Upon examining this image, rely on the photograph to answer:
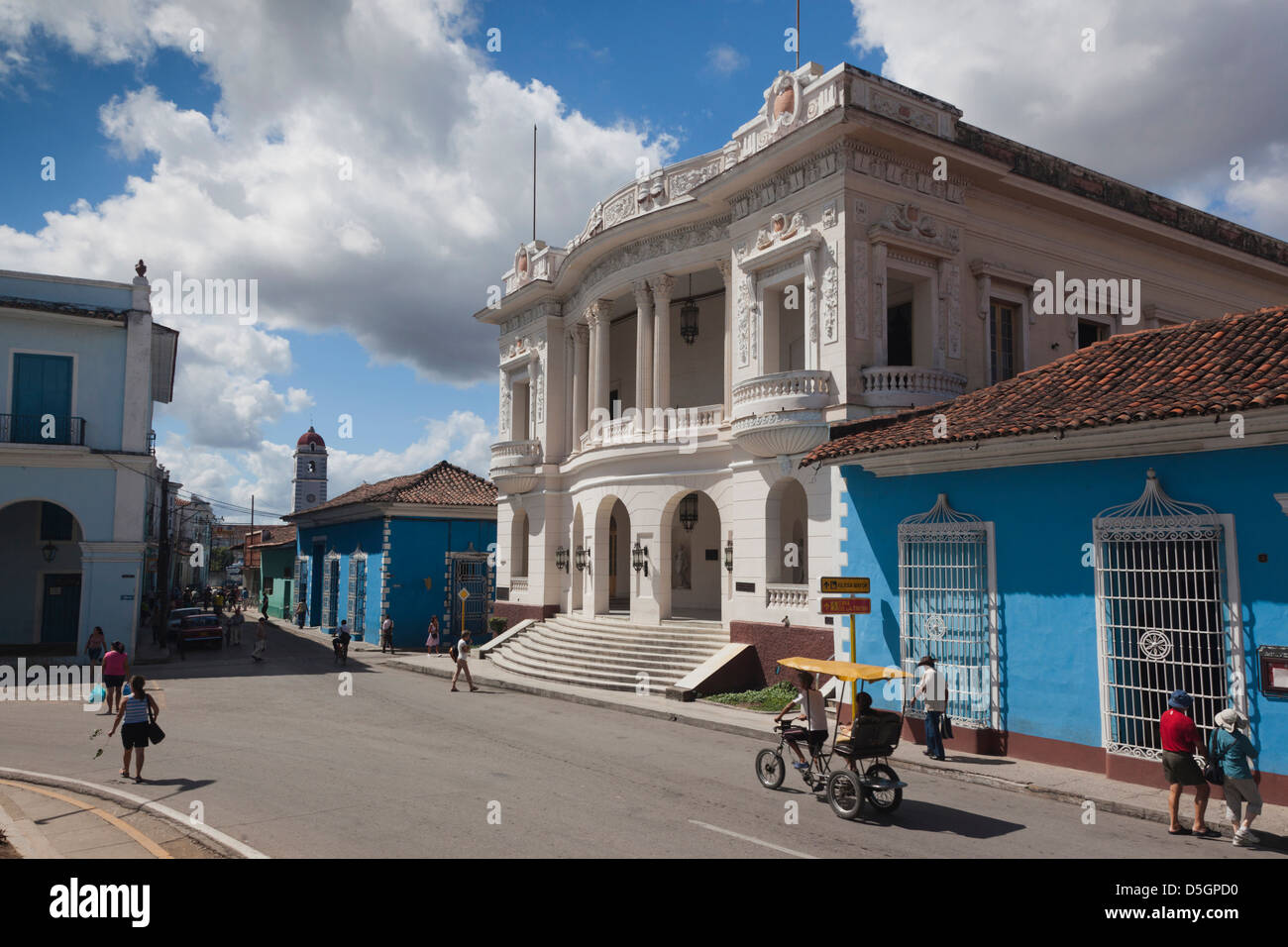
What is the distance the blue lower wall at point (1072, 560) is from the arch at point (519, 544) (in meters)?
18.9

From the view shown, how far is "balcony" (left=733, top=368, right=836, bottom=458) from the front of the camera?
19.0 metres

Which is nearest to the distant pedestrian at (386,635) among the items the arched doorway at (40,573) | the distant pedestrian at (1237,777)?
the arched doorway at (40,573)

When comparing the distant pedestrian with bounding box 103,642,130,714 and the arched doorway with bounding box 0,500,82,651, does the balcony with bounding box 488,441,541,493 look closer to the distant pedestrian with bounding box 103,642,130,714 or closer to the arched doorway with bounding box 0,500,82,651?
the arched doorway with bounding box 0,500,82,651

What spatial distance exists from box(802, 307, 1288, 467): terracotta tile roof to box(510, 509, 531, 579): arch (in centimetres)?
1763

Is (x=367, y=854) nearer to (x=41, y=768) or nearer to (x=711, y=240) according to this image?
(x=41, y=768)

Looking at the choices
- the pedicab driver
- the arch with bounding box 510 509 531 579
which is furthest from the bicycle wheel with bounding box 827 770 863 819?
the arch with bounding box 510 509 531 579

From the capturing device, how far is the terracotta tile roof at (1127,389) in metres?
11.1

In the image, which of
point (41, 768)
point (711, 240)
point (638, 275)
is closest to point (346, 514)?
point (638, 275)

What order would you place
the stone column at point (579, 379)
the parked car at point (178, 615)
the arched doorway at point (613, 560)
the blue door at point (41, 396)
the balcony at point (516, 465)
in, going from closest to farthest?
the blue door at point (41, 396), the arched doorway at point (613, 560), the stone column at point (579, 379), the balcony at point (516, 465), the parked car at point (178, 615)

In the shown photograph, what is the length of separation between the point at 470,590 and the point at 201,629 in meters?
9.95

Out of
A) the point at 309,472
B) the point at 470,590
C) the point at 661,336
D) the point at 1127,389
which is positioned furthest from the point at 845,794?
the point at 309,472

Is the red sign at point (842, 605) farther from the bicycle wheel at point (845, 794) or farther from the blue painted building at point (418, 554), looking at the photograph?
the blue painted building at point (418, 554)

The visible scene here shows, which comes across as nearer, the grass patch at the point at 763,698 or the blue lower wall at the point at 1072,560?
the blue lower wall at the point at 1072,560
